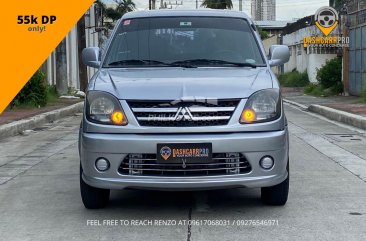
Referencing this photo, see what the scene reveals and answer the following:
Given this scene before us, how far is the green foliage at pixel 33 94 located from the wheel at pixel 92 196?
1309 centimetres

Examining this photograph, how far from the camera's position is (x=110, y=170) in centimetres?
553

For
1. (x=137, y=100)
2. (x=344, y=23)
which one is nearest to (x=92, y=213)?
(x=137, y=100)

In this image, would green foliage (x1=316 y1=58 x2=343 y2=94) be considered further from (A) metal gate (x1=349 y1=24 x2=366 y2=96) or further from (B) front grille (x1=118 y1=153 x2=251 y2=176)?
(B) front grille (x1=118 y1=153 x2=251 y2=176)

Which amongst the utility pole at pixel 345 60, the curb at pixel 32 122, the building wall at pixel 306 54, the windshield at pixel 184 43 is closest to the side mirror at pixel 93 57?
the windshield at pixel 184 43

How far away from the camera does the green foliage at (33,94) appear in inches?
746

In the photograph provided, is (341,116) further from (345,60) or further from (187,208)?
(187,208)

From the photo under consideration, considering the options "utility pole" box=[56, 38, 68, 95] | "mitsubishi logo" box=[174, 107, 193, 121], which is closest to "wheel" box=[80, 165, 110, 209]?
"mitsubishi logo" box=[174, 107, 193, 121]

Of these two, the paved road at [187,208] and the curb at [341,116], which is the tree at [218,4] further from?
the paved road at [187,208]

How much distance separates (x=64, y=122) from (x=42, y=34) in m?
10.6

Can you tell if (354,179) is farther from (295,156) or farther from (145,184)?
(145,184)

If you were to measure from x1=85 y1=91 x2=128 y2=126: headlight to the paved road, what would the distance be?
3.13 ft

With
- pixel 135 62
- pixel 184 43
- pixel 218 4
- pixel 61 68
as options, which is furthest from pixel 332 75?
pixel 218 4

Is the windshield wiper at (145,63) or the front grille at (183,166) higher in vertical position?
the windshield wiper at (145,63)

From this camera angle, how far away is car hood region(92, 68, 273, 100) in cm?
551
